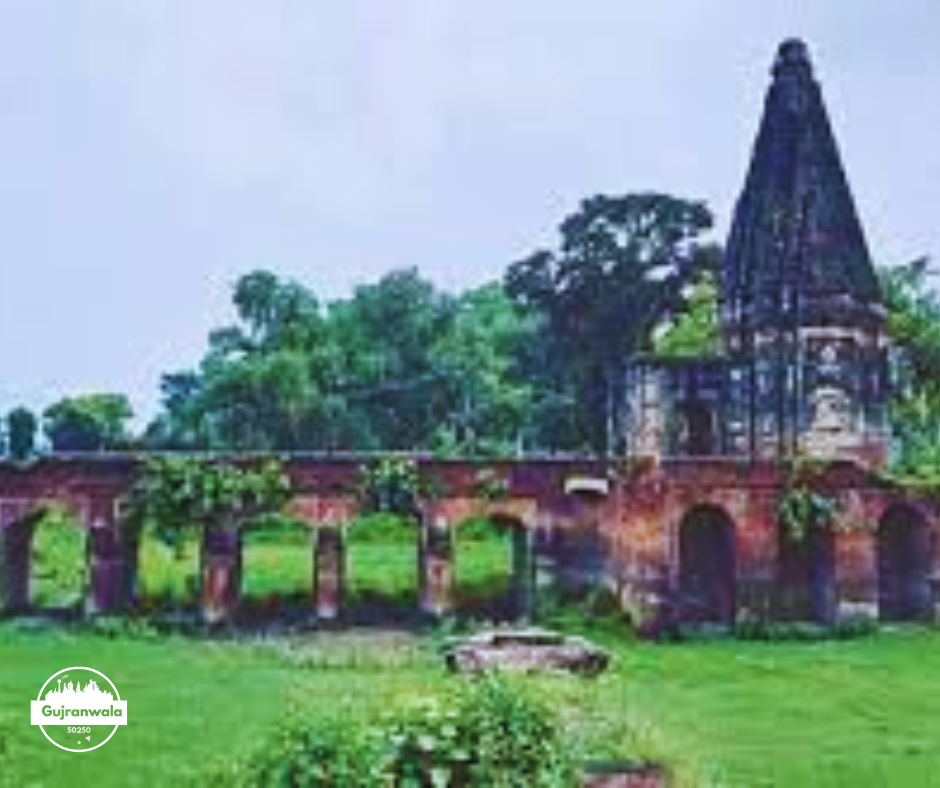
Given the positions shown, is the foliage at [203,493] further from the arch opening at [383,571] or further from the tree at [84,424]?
the tree at [84,424]

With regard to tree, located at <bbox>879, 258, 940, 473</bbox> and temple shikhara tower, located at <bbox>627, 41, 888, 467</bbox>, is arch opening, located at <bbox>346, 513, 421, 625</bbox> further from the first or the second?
tree, located at <bbox>879, 258, 940, 473</bbox>

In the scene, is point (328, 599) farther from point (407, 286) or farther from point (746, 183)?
point (407, 286)

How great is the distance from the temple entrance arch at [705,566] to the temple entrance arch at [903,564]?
9.68ft

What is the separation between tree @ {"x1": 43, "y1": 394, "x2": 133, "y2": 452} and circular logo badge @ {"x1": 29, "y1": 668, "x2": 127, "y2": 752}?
148 feet

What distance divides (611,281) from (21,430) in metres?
18.8

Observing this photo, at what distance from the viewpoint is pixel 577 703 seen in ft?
41.7

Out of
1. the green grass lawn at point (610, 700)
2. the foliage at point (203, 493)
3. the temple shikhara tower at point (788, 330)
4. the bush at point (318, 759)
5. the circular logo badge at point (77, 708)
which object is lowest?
the green grass lawn at point (610, 700)

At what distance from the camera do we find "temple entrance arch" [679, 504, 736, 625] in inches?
1443

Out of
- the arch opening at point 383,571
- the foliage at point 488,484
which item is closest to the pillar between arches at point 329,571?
the arch opening at point 383,571

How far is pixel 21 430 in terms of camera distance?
54969mm

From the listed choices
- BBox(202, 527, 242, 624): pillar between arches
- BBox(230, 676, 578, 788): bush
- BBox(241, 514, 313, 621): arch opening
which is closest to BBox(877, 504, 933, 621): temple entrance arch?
BBox(241, 514, 313, 621): arch opening

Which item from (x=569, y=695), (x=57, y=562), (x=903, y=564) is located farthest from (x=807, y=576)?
(x=569, y=695)

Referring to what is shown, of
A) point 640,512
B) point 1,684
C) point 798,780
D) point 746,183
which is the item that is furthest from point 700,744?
point 746,183

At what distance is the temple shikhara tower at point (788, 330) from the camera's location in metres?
38.4
